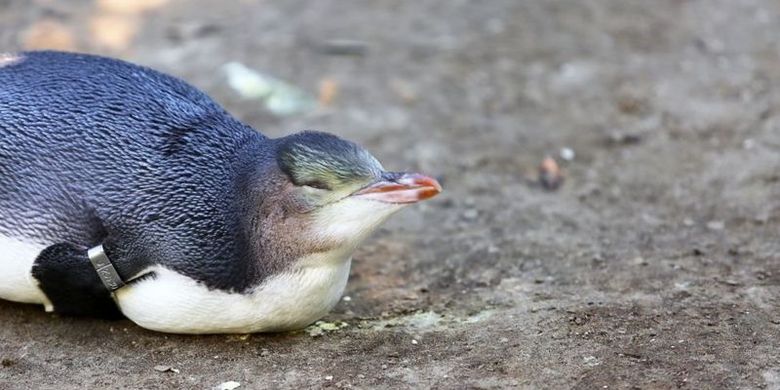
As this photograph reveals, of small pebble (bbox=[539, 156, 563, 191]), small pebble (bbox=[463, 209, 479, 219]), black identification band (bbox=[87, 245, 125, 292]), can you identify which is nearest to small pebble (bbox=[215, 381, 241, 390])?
black identification band (bbox=[87, 245, 125, 292])

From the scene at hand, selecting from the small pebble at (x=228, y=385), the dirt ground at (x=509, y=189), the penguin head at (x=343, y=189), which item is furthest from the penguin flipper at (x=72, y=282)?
the penguin head at (x=343, y=189)

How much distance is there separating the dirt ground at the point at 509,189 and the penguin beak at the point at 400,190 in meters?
0.69

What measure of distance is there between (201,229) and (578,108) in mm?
3863

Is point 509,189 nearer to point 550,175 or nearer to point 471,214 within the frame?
point 550,175

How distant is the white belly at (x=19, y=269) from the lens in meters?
4.32

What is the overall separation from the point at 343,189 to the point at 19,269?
137 centimetres

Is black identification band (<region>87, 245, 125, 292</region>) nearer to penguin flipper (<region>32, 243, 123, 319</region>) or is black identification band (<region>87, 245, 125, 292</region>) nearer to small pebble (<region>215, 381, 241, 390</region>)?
penguin flipper (<region>32, 243, 123, 319</region>)

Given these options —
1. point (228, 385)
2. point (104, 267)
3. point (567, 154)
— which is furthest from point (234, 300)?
point (567, 154)

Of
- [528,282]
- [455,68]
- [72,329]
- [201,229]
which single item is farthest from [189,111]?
[455,68]

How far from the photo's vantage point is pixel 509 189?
6.48 meters

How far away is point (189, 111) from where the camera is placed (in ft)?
15.0

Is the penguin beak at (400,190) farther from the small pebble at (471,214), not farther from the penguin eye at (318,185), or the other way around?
the small pebble at (471,214)

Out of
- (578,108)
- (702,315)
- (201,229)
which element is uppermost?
(201,229)

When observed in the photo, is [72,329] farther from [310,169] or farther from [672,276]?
[672,276]
